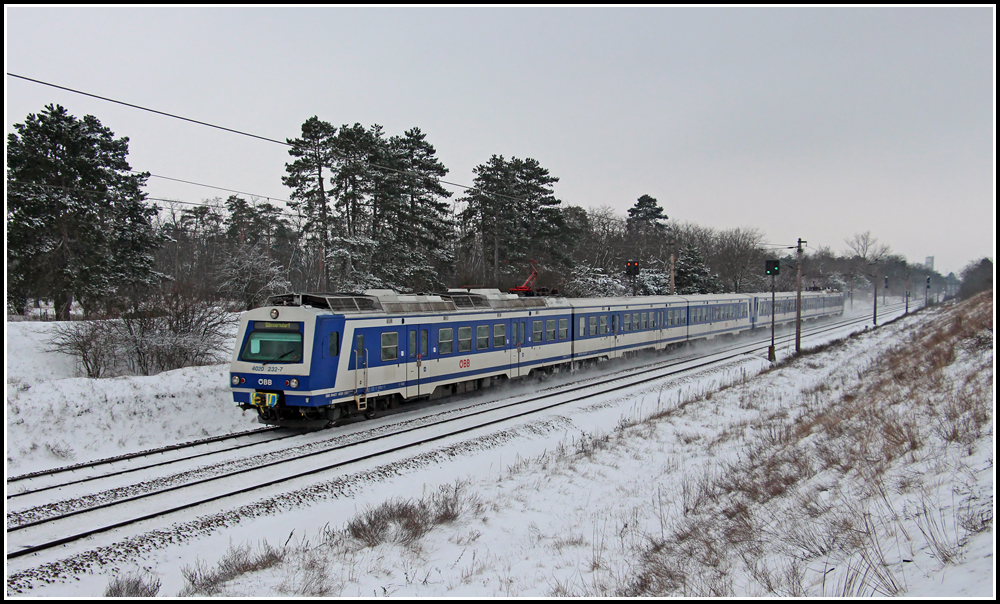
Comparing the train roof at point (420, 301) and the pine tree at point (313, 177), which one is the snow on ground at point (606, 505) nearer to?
the train roof at point (420, 301)

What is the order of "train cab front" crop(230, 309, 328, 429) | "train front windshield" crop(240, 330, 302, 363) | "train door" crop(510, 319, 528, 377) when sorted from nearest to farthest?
"train cab front" crop(230, 309, 328, 429)
"train front windshield" crop(240, 330, 302, 363)
"train door" crop(510, 319, 528, 377)

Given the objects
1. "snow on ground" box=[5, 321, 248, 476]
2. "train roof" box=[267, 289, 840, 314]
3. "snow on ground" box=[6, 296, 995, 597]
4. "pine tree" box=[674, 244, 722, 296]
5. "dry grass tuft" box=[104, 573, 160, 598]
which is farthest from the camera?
"pine tree" box=[674, 244, 722, 296]

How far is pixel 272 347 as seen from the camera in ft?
40.1

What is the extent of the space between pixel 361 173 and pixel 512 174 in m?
15.5

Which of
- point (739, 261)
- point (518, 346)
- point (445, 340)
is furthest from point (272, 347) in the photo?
point (739, 261)

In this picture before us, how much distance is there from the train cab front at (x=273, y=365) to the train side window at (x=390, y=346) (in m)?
2.13

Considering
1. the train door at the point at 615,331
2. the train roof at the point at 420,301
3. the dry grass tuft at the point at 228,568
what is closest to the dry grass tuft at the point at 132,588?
the dry grass tuft at the point at 228,568

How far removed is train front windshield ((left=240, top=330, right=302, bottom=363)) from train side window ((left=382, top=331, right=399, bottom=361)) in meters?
2.24

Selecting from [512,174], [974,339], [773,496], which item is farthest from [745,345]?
[773,496]

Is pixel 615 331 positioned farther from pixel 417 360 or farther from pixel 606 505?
pixel 606 505

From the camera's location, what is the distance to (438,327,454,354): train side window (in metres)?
A: 15.2

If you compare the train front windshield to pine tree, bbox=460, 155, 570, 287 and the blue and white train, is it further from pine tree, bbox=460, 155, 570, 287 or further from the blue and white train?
pine tree, bbox=460, 155, 570, 287

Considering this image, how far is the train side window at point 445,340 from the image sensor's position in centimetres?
1523

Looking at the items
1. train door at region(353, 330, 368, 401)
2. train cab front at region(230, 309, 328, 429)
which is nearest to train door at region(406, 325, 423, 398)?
train door at region(353, 330, 368, 401)
